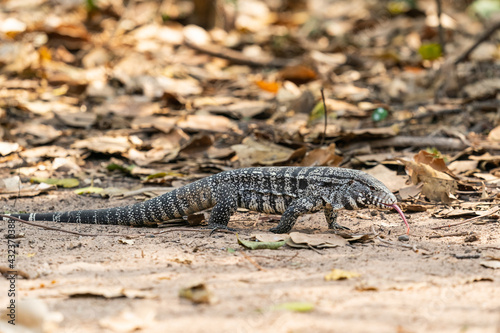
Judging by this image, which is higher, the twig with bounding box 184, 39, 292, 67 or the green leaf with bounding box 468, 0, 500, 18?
the green leaf with bounding box 468, 0, 500, 18

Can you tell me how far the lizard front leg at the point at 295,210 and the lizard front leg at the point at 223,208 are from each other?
20.8 inches

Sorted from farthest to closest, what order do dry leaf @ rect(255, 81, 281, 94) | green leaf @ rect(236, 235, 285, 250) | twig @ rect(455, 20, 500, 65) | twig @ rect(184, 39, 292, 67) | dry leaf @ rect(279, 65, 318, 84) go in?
1. twig @ rect(184, 39, 292, 67)
2. dry leaf @ rect(279, 65, 318, 84)
3. dry leaf @ rect(255, 81, 281, 94)
4. twig @ rect(455, 20, 500, 65)
5. green leaf @ rect(236, 235, 285, 250)

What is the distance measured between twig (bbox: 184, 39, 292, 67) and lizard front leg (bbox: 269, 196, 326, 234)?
7890mm

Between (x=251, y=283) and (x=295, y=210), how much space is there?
1861mm

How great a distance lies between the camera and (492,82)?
10047 millimetres

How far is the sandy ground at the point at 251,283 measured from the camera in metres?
3.10

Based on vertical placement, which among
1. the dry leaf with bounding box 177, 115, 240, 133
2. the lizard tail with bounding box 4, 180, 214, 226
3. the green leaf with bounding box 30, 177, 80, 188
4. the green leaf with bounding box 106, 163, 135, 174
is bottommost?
the lizard tail with bounding box 4, 180, 214, 226

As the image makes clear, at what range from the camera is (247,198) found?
19.8ft

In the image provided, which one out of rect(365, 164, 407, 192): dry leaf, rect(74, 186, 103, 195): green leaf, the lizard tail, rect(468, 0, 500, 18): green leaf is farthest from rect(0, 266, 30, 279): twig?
rect(468, 0, 500, 18): green leaf

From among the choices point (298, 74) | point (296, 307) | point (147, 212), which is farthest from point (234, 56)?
point (296, 307)

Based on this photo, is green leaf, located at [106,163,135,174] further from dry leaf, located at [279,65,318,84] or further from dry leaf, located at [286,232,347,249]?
dry leaf, located at [279,65,318,84]

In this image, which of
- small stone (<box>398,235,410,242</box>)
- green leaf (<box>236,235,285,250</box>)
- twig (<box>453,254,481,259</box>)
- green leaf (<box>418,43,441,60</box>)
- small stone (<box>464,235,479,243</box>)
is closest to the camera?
twig (<box>453,254,481,259</box>)

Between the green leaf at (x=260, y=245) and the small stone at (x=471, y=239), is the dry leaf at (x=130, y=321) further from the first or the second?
the small stone at (x=471, y=239)

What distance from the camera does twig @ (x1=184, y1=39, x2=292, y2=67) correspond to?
1327 cm
